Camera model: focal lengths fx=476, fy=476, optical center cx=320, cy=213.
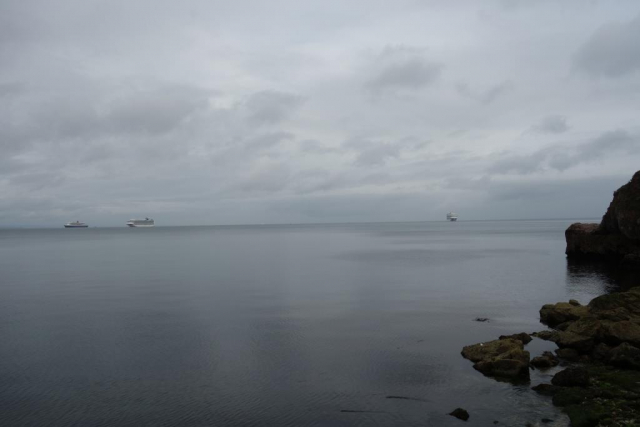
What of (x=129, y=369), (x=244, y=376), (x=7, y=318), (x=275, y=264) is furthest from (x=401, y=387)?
(x=275, y=264)

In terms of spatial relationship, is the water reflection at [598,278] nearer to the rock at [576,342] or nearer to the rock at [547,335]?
the rock at [547,335]

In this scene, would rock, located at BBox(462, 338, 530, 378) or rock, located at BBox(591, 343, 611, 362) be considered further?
rock, located at BBox(591, 343, 611, 362)

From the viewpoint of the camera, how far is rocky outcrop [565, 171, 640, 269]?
185 feet

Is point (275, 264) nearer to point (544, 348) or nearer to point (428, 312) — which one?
point (428, 312)

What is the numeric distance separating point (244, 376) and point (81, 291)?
32257mm

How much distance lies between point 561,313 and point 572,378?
12362 millimetres

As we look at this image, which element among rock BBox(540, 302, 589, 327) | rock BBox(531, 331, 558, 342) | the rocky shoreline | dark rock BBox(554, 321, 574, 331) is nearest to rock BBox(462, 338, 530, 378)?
the rocky shoreline

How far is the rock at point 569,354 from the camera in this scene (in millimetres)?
21878

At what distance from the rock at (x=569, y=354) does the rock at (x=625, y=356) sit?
4.82 feet

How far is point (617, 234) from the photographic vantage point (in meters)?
62.2

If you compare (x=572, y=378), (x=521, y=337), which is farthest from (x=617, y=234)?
(x=572, y=378)

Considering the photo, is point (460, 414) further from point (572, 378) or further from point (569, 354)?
point (569, 354)

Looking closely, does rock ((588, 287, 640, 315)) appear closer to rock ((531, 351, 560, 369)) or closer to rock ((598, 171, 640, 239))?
rock ((531, 351, 560, 369))

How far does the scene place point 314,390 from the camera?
19.1m
